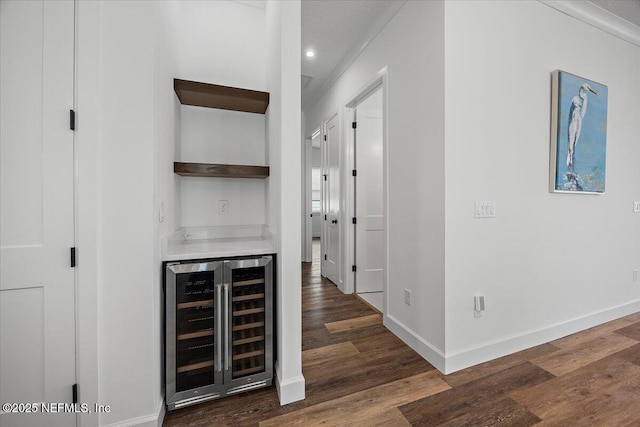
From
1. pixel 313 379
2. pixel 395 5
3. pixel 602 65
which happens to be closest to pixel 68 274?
pixel 313 379

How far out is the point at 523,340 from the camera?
2209 millimetres

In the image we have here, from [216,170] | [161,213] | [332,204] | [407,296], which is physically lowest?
[407,296]

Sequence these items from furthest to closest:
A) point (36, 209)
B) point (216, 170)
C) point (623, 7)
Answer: point (623, 7) < point (216, 170) < point (36, 209)

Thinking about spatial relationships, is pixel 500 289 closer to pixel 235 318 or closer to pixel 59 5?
pixel 235 318

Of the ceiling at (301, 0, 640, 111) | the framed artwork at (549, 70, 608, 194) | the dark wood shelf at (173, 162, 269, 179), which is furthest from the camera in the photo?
the ceiling at (301, 0, 640, 111)

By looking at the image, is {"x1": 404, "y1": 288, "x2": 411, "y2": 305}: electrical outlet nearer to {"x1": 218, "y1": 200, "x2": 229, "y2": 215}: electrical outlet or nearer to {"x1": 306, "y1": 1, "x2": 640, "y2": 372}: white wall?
{"x1": 306, "y1": 1, "x2": 640, "y2": 372}: white wall

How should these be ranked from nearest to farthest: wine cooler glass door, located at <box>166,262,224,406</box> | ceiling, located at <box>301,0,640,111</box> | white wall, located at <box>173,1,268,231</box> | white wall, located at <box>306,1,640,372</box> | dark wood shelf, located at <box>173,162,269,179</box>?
wine cooler glass door, located at <box>166,262,224,406</box>
dark wood shelf, located at <box>173,162,269,179</box>
white wall, located at <box>306,1,640,372</box>
white wall, located at <box>173,1,268,231</box>
ceiling, located at <box>301,0,640,111</box>

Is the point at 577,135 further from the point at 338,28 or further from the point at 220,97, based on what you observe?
the point at 220,97

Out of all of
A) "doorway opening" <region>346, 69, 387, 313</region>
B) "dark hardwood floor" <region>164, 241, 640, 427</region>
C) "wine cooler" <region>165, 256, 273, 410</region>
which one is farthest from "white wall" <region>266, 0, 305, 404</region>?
"doorway opening" <region>346, 69, 387, 313</region>

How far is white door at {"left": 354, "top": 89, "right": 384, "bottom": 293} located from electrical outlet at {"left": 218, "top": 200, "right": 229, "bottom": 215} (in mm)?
1882

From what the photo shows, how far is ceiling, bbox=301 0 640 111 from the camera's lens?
8.03 ft

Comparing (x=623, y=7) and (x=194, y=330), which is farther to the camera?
(x=623, y=7)

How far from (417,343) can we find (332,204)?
95.4 inches

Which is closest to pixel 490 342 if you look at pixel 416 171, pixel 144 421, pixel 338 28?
pixel 416 171
